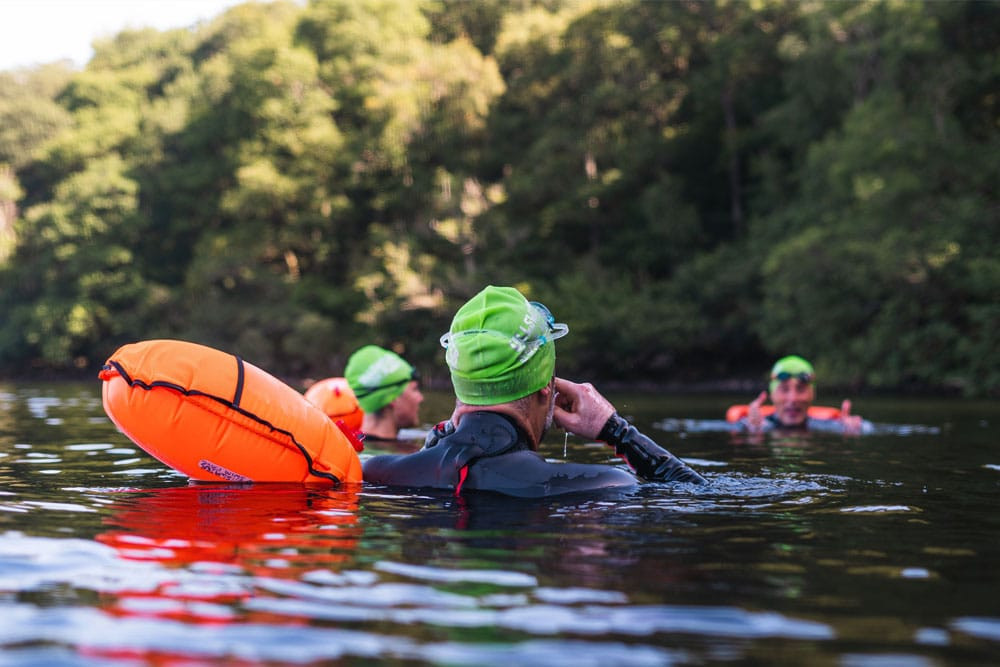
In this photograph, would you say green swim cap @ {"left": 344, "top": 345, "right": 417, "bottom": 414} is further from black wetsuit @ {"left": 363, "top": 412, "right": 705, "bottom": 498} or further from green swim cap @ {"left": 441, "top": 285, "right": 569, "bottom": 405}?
green swim cap @ {"left": 441, "top": 285, "right": 569, "bottom": 405}

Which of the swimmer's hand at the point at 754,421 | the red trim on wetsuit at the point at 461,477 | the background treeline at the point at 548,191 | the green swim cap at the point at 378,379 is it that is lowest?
the red trim on wetsuit at the point at 461,477

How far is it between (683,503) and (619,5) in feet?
133

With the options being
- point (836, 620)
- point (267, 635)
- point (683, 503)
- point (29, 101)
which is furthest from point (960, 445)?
point (29, 101)

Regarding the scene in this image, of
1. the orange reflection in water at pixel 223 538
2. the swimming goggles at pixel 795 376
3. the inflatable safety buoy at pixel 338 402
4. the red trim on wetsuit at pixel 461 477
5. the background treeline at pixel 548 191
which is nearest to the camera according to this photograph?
the orange reflection in water at pixel 223 538

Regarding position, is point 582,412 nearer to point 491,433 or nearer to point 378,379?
point 491,433

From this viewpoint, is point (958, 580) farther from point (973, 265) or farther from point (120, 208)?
point (120, 208)

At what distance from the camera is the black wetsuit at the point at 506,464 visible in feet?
17.5

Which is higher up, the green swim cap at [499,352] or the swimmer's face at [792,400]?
the green swim cap at [499,352]

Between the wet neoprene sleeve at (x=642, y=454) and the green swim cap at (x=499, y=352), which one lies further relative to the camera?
the wet neoprene sleeve at (x=642, y=454)

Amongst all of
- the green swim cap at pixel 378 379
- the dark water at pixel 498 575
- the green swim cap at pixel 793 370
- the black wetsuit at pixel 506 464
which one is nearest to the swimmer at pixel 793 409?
the green swim cap at pixel 793 370

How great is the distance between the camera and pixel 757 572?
3988 millimetres

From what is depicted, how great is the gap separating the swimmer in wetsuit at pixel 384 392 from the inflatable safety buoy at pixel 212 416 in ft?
13.5

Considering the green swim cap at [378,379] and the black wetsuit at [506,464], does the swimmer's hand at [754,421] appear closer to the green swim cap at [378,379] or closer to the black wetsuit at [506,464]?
the green swim cap at [378,379]

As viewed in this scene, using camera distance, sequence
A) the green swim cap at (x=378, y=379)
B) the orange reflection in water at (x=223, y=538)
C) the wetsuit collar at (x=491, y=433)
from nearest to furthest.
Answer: the orange reflection in water at (x=223, y=538) < the wetsuit collar at (x=491, y=433) < the green swim cap at (x=378, y=379)
